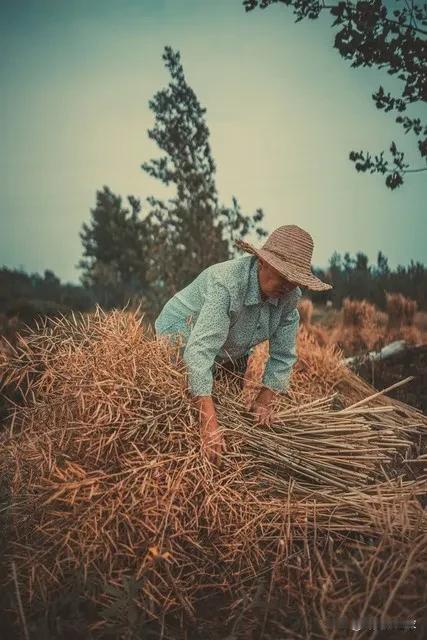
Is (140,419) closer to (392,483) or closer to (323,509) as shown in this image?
(323,509)

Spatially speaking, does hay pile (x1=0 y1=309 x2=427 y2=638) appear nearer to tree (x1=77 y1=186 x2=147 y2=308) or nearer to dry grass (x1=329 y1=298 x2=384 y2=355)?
dry grass (x1=329 y1=298 x2=384 y2=355)

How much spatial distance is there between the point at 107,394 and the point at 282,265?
35.0 inches

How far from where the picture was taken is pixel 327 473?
2211 millimetres

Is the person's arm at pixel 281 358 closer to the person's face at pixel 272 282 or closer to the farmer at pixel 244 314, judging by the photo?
the farmer at pixel 244 314

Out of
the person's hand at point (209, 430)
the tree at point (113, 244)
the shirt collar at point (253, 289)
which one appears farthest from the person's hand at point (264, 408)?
the tree at point (113, 244)

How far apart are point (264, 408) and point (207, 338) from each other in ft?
1.44

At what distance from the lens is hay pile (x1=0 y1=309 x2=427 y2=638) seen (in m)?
1.68

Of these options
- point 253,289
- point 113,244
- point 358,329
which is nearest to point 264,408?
point 253,289

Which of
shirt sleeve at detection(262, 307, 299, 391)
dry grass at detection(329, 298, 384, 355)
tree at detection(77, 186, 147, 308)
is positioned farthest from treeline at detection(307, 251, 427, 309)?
tree at detection(77, 186, 147, 308)

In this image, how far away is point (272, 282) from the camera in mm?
2311

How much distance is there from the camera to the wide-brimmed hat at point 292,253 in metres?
2.21

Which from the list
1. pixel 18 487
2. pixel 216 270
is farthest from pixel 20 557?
pixel 216 270

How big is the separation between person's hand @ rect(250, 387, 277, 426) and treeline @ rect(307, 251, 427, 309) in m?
5.39

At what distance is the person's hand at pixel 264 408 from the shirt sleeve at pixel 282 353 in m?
0.06
